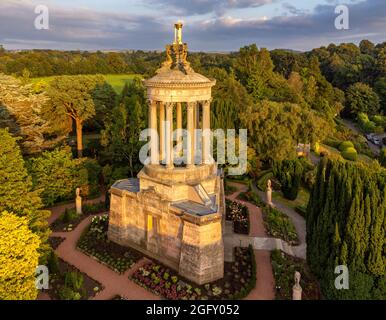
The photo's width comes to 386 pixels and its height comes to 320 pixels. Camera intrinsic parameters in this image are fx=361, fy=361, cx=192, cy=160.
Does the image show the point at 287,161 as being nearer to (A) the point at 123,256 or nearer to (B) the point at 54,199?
(A) the point at 123,256

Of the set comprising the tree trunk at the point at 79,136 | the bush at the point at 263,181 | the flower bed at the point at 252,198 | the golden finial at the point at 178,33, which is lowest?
the flower bed at the point at 252,198

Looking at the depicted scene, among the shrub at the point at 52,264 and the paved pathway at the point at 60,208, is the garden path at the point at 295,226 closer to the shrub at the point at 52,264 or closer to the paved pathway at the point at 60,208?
the shrub at the point at 52,264

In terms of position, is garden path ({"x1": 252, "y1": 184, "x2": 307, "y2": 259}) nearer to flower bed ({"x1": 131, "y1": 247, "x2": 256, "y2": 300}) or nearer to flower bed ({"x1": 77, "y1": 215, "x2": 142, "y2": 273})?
flower bed ({"x1": 131, "y1": 247, "x2": 256, "y2": 300})

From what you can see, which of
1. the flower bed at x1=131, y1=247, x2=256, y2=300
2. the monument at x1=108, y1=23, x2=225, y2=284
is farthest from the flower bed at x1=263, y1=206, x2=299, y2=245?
the monument at x1=108, y1=23, x2=225, y2=284

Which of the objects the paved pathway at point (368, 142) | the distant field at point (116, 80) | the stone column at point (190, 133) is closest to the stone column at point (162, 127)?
the stone column at point (190, 133)

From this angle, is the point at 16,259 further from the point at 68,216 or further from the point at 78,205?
the point at 78,205
